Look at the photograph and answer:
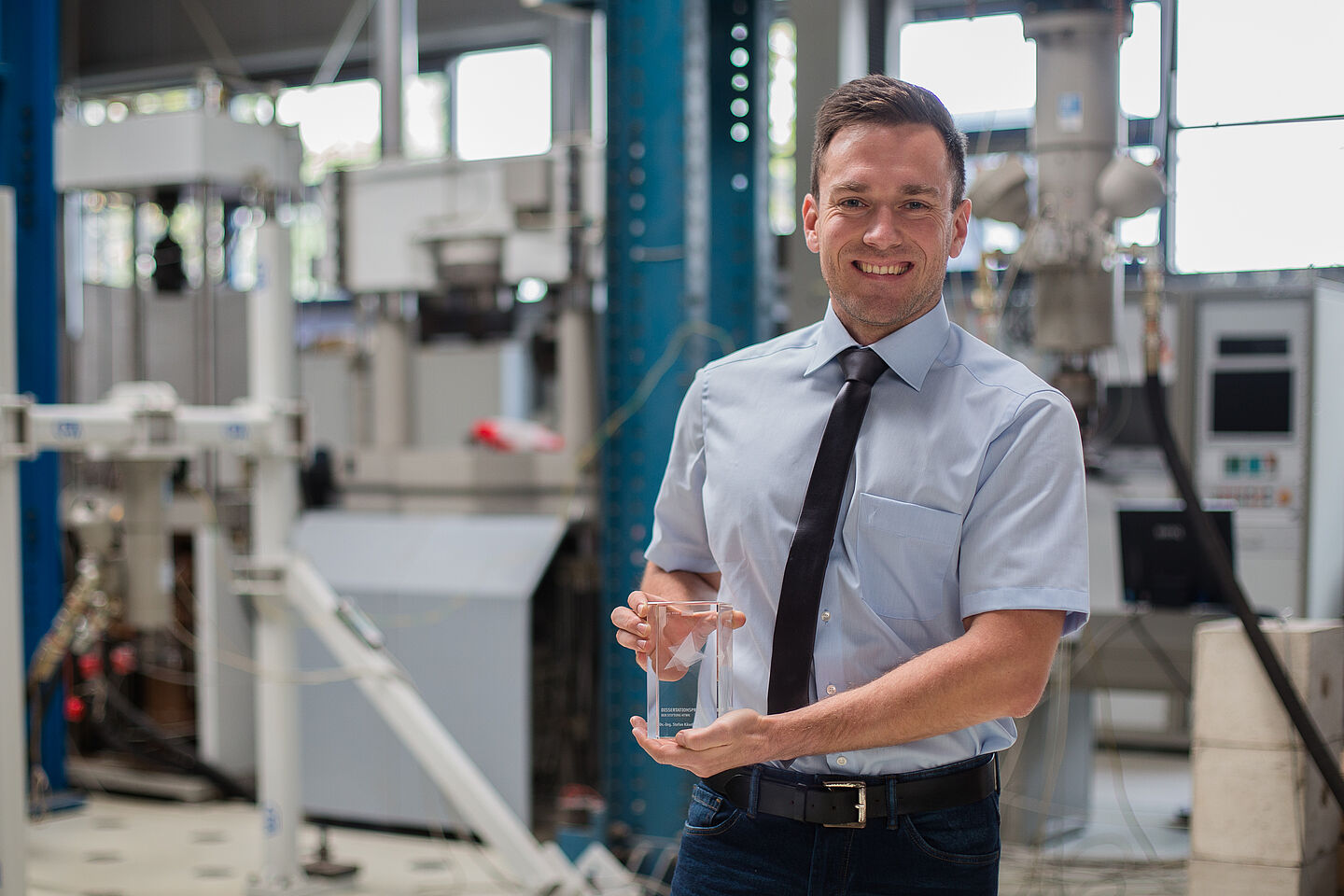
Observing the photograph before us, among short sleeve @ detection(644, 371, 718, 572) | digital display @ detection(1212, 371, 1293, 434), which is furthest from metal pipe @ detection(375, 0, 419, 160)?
short sleeve @ detection(644, 371, 718, 572)

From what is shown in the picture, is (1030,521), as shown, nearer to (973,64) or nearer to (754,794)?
(754,794)

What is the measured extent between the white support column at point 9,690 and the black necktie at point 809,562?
2.49m

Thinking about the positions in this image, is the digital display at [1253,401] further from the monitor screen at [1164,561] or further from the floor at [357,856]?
the floor at [357,856]

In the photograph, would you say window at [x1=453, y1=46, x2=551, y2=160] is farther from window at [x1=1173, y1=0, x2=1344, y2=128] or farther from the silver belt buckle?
the silver belt buckle

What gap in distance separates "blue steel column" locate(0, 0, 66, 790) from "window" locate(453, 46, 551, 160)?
136 inches

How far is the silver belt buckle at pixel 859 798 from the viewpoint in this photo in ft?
4.48

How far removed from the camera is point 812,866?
1.39m

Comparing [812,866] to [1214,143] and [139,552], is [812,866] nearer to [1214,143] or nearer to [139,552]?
[139,552]

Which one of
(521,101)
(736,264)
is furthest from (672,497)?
(521,101)

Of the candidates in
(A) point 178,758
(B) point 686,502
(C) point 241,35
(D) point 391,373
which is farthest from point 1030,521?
(C) point 241,35

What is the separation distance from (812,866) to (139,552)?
11.0ft

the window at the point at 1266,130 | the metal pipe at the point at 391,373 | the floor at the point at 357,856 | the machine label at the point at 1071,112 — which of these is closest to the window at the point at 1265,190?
the window at the point at 1266,130

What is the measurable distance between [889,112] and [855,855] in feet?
2.41

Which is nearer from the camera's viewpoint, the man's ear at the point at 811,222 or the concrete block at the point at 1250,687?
the man's ear at the point at 811,222
